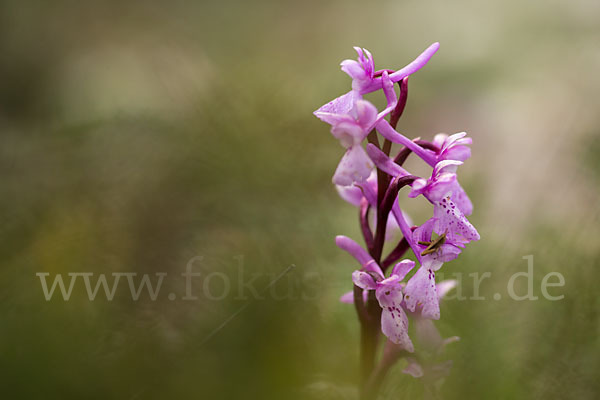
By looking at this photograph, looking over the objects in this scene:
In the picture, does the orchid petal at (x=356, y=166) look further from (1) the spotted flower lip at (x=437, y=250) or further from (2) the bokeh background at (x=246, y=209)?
(2) the bokeh background at (x=246, y=209)

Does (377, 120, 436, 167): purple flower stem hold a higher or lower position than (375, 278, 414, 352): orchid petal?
higher

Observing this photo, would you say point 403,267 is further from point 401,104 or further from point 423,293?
point 401,104

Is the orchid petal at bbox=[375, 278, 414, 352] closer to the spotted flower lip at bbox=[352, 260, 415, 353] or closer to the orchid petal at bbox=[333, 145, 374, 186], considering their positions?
the spotted flower lip at bbox=[352, 260, 415, 353]

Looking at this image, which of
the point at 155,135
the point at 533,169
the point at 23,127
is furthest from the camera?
the point at 23,127

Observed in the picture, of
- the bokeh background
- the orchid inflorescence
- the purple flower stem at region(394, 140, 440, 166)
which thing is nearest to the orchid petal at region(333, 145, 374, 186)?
the orchid inflorescence

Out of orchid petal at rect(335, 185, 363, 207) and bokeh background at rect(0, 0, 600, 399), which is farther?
orchid petal at rect(335, 185, 363, 207)

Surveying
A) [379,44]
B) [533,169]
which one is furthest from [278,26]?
[533,169]

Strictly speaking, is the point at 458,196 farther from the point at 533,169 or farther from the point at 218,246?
the point at 533,169
